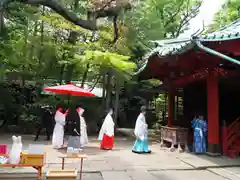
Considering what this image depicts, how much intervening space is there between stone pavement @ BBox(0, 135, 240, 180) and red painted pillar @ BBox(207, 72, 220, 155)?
61cm

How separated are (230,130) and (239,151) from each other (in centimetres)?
76

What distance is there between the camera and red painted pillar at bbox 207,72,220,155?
35.0ft

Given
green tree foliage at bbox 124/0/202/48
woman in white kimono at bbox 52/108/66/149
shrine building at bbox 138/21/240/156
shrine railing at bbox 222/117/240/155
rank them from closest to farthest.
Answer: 1. shrine building at bbox 138/21/240/156
2. shrine railing at bbox 222/117/240/155
3. woman in white kimono at bbox 52/108/66/149
4. green tree foliage at bbox 124/0/202/48

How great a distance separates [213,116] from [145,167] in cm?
339

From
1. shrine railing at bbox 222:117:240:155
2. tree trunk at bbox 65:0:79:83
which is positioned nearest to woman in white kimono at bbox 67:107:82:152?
shrine railing at bbox 222:117:240:155

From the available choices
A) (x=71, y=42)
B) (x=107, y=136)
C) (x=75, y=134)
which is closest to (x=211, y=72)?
(x=107, y=136)

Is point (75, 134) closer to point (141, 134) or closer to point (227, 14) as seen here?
point (141, 134)

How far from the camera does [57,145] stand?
12328 mm

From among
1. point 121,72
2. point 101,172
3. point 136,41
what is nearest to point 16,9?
point 121,72

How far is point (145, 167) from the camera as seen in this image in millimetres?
8805

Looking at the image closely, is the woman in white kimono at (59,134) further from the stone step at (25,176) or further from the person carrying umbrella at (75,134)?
the stone step at (25,176)

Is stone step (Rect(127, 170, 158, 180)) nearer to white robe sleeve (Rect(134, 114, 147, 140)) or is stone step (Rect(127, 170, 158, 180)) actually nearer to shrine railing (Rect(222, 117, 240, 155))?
white robe sleeve (Rect(134, 114, 147, 140))

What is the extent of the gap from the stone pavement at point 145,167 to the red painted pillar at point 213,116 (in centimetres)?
→ 61

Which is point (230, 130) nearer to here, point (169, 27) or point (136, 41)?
point (136, 41)
